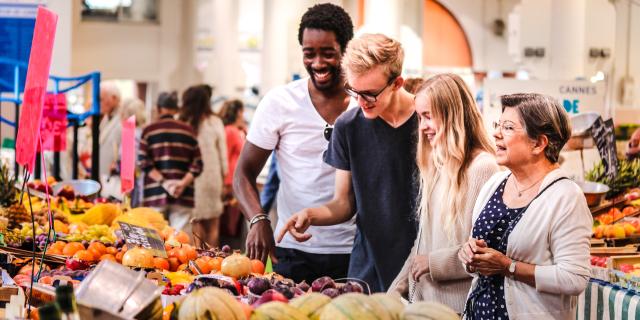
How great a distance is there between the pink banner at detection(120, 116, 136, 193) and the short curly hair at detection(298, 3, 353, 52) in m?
1.70

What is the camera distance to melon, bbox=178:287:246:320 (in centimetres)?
235

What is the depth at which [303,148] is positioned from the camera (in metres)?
4.44

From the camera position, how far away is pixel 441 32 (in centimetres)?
2250

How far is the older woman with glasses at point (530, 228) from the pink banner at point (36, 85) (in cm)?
144

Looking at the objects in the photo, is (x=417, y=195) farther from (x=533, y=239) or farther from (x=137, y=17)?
(x=137, y=17)

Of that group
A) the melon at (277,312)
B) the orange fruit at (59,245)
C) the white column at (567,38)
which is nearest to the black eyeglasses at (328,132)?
the orange fruit at (59,245)

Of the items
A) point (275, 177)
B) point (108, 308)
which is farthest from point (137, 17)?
point (108, 308)

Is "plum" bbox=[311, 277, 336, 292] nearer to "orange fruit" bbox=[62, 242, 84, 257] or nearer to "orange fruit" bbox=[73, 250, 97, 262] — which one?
"orange fruit" bbox=[73, 250, 97, 262]

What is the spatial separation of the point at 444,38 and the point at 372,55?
19.1m

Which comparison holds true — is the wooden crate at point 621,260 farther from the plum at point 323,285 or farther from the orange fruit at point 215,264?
the plum at point 323,285

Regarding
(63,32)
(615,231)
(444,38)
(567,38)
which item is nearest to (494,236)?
(615,231)

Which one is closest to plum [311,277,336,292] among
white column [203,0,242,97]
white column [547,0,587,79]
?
white column [547,0,587,79]

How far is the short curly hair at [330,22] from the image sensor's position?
4246 mm

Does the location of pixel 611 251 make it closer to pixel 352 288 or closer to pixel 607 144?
pixel 607 144
